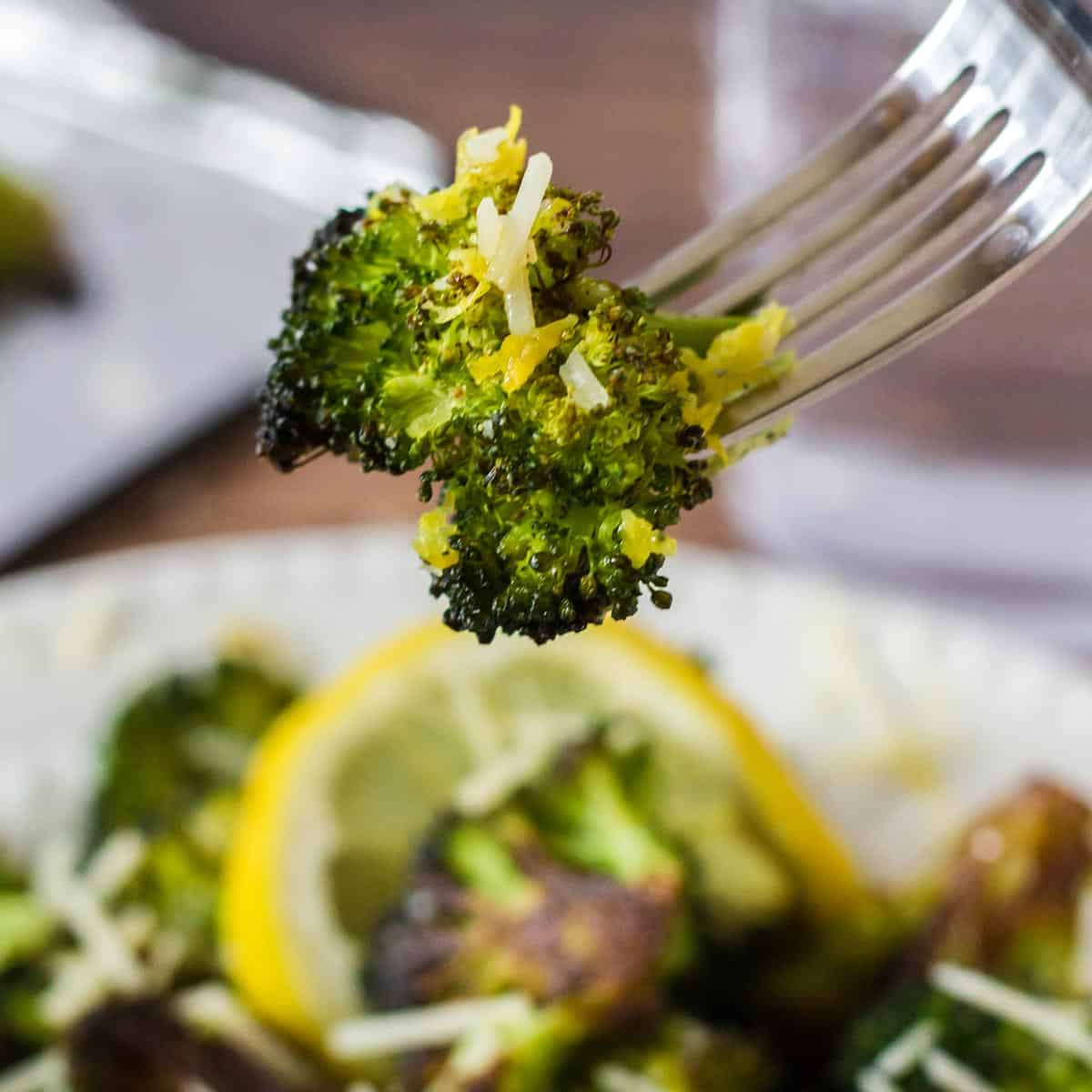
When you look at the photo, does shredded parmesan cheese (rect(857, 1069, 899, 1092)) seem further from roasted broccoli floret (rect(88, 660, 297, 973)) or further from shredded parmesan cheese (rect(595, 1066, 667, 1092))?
roasted broccoli floret (rect(88, 660, 297, 973))

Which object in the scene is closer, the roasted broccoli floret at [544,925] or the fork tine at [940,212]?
the fork tine at [940,212]

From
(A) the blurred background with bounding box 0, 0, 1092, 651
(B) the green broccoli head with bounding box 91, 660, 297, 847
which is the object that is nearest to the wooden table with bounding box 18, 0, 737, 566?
(A) the blurred background with bounding box 0, 0, 1092, 651

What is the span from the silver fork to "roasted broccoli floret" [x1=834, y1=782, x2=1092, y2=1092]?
1.51ft

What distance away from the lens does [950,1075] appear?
851mm

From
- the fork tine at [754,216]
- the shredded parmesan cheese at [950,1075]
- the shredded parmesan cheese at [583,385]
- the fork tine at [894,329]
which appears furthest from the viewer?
the shredded parmesan cheese at [950,1075]

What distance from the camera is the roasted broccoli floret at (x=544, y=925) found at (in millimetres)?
871

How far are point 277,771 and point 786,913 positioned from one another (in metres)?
0.36

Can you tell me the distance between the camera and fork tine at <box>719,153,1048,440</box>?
0.56 metres

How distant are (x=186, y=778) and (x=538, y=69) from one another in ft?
4.65

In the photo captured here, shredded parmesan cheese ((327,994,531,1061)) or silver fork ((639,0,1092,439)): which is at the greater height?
silver fork ((639,0,1092,439))

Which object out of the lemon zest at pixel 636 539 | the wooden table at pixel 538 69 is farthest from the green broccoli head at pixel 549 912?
the wooden table at pixel 538 69

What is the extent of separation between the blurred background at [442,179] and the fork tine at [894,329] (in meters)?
0.76

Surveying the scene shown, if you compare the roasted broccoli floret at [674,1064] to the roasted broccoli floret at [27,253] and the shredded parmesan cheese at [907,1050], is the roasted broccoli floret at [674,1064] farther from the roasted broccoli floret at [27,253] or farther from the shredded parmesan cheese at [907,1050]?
the roasted broccoli floret at [27,253]

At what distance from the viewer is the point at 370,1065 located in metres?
0.95
